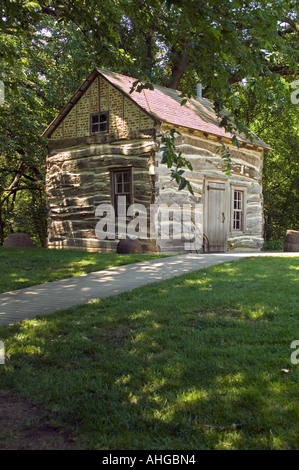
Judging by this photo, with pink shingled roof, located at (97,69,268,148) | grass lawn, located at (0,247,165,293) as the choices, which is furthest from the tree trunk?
grass lawn, located at (0,247,165,293)

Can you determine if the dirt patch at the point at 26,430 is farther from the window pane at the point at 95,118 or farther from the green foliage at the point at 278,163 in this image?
the green foliage at the point at 278,163

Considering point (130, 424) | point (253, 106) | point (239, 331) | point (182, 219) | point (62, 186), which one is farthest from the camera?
point (253, 106)

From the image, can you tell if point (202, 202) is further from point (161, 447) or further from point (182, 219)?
point (161, 447)

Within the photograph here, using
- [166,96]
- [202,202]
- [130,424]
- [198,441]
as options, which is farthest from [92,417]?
[166,96]

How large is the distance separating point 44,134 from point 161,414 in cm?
1482

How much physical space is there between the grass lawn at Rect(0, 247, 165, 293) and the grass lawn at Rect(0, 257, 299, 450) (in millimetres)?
2650

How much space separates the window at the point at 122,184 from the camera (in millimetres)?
14422

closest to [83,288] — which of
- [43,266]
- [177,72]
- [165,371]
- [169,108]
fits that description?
[43,266]

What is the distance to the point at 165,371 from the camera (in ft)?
Answer: 12.1

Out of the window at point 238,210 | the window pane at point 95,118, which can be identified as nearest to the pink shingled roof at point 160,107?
the window pane at point 95,118

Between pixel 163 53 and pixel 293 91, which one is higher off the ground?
pixel 163 53

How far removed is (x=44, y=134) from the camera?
1625 centimetres

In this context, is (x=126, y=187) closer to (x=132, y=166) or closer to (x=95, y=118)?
(x=132, y=166)

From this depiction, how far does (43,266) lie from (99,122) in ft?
22.1
